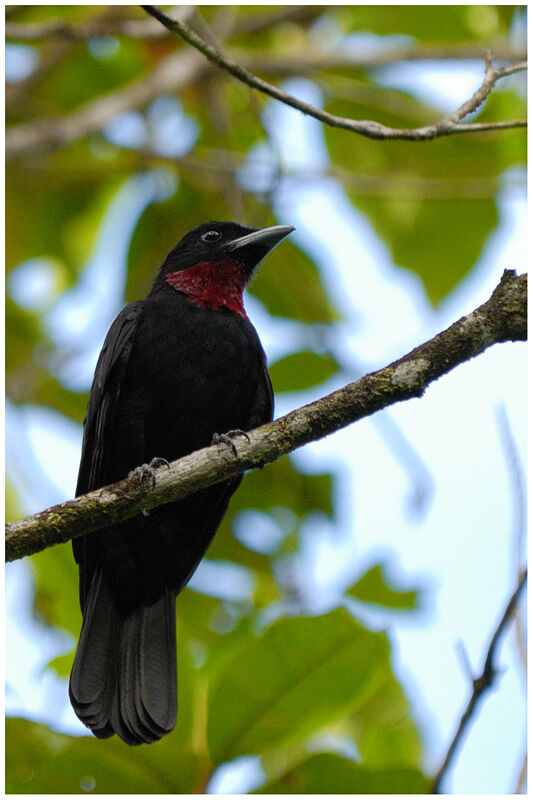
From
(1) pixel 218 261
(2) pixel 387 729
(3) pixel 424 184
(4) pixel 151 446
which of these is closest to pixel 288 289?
(3) pixel 424 184

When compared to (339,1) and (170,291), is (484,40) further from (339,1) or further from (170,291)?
(170,291)

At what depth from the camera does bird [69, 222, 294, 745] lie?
3822mm

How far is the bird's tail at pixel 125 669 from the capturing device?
134 inches

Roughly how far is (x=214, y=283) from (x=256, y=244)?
298 millimetres

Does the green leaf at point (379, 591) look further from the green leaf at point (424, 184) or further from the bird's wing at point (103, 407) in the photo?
the green leaf at point (424, 184)

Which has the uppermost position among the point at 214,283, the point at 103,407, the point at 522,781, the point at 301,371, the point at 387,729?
the point at 214,283

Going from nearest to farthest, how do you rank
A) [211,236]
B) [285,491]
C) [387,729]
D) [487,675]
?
[487,675]
[387,729]
[211,236]
[285,491]

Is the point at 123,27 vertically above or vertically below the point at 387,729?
above

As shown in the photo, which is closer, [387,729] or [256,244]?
[387,729]

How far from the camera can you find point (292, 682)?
3.17m

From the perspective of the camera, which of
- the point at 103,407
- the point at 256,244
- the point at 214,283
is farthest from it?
the point at 256,244

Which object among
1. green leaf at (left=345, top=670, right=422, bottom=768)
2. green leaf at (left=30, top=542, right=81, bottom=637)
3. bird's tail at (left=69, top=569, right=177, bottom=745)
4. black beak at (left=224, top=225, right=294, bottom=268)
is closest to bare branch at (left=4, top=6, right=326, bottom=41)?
black beak at (left=224, top=225, right=294, bottom=268)

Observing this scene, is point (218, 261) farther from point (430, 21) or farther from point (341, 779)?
point (341, 779)

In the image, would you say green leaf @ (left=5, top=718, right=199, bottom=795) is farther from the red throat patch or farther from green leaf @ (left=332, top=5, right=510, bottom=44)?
green leaf @ (left=332, top=5, right=510, bottom=44)
